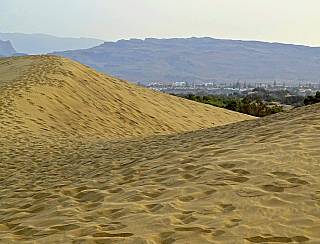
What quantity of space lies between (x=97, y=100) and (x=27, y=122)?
557cm

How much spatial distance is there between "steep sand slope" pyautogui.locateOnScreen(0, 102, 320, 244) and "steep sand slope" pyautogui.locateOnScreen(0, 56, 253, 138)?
606cm

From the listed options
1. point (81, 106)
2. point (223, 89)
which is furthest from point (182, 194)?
point (223, 89)

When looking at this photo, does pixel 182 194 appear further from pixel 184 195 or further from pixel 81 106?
pixel 81 106

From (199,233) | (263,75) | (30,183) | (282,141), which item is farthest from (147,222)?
(263,75)

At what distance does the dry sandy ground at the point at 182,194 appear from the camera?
3.43 m

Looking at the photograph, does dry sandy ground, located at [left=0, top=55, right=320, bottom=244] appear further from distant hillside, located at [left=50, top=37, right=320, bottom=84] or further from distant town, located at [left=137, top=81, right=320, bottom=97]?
distant hillside, located at [left=50, top=37, right=320, bottom=84]

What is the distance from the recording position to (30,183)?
667cm

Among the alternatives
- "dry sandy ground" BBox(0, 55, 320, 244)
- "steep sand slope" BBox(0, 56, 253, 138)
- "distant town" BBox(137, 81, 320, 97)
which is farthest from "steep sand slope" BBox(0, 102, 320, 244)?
"distant town" BBox(137, 81, 320, 97)

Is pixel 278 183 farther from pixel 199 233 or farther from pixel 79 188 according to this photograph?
pixel 79 188

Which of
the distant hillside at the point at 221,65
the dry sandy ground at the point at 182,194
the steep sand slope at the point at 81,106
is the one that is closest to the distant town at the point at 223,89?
the distant hillside at the point at 221,65

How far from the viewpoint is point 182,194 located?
441cm

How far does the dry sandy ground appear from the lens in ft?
11.2

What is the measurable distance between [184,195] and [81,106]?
502 inches

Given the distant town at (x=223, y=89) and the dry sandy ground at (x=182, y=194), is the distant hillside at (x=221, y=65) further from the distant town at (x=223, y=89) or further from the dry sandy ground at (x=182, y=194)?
the dry sandy ground at (x=182, y=194)
